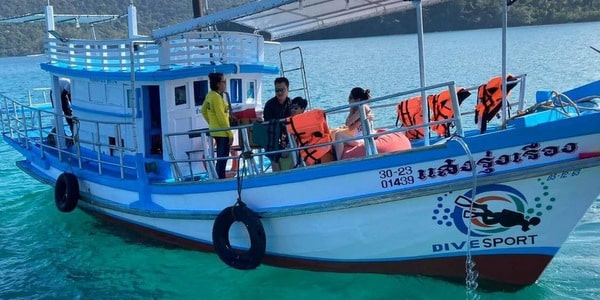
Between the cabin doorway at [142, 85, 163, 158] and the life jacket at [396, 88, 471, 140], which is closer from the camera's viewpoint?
the life jacket at [396, 88, 471, 140]

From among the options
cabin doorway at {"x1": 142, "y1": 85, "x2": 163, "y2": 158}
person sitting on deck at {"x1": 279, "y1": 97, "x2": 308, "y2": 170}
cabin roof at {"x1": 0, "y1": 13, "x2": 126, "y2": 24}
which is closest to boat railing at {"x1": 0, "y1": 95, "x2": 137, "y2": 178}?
cabin doorway at {"x1": 142, "y1": 85, "x2": 163, "y2": 158}

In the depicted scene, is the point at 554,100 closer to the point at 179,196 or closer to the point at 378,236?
the point at 378,236

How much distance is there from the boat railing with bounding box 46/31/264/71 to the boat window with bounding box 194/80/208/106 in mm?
291

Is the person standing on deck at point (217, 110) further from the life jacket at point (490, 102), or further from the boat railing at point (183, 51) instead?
the life jacket at point (490, 102)

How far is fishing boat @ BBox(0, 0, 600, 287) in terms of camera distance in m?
6.03

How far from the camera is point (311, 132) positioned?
677cm

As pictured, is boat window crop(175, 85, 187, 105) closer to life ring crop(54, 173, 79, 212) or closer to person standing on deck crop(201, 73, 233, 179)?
person standing on deck crop(201, 73, 233, 179)

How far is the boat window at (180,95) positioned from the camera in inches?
347

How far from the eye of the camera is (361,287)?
7320mm

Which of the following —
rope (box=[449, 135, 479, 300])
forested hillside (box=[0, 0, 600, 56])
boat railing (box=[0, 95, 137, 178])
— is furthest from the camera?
forested hillside (box=[0, 0, 600, 56])

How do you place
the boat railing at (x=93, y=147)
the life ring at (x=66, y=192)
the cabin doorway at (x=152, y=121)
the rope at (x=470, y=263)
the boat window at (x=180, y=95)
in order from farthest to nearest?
1. the life ring at (x=66, y=192)
2. the boat railing at (x=93, y=147)
3. the cabin doorway at (x=152, y=121)
4. the boat window at (x=180, y=95)
5. the rope at (x=470, y=263)

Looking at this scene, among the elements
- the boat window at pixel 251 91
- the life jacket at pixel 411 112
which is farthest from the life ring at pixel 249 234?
the boat window at pixel 251 91

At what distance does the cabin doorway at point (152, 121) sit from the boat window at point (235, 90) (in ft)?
3.53

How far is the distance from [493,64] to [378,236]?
33286mm
